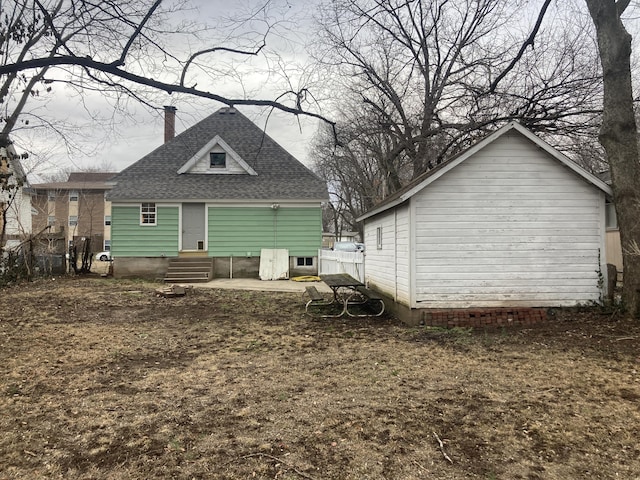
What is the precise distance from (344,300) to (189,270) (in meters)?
8.76

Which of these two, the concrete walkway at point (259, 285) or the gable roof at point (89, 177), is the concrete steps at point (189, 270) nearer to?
the concrete walkway at point (259, 285)

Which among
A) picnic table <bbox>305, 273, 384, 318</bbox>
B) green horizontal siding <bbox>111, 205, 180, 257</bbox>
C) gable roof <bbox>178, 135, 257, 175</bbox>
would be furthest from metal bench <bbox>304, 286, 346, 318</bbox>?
gable roof <bbox>178, 135, 257, 175</bbox>

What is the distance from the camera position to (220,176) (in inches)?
728

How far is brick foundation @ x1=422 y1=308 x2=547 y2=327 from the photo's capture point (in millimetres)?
8172

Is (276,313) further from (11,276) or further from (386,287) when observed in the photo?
(11,276)

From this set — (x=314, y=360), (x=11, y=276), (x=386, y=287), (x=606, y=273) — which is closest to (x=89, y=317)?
(x=314, y=360)

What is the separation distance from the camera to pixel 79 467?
309 centimetres

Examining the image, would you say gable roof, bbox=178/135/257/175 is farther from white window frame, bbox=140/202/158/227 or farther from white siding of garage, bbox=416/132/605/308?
white siding of garage, bbox=416/132/605/308

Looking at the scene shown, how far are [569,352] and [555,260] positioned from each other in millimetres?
2573

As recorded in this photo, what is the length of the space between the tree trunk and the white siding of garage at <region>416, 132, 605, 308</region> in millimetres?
505

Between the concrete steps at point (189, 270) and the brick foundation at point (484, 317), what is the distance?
33.4ft

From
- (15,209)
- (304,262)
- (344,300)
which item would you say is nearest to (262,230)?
(304,262)

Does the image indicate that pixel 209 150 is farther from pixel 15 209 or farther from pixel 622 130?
pixel 622 130

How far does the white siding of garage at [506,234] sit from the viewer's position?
8320 mm
